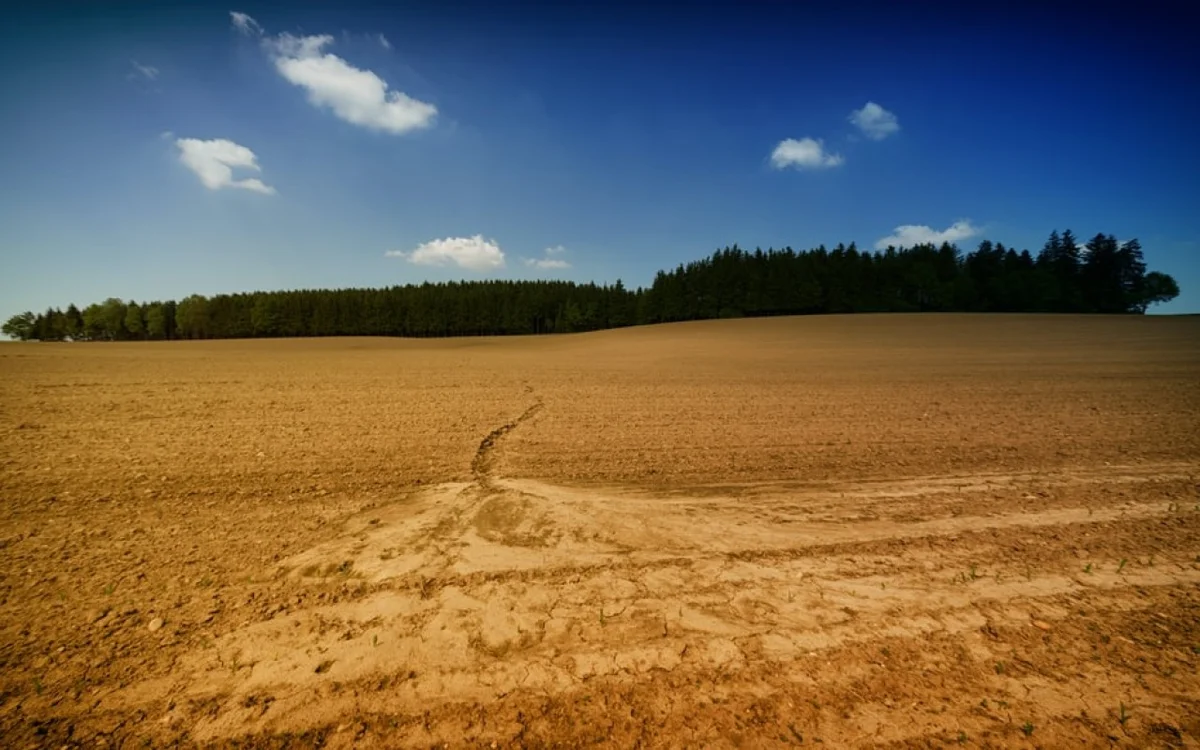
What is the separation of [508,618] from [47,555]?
5.62 metres

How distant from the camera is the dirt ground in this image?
3160 mm

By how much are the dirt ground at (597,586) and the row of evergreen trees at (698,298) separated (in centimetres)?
7175

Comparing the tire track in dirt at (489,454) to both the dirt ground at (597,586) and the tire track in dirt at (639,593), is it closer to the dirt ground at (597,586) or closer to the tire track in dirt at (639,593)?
the dirt ground at (597,586)

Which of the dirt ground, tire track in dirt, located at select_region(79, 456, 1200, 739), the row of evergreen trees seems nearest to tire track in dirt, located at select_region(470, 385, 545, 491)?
the dirt ground

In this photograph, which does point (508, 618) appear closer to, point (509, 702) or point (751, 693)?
point (509, 702)

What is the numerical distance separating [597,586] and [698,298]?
82921mm

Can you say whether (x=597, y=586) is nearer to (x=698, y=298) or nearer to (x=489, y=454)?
(x=489, y=454)

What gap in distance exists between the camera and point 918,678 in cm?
344

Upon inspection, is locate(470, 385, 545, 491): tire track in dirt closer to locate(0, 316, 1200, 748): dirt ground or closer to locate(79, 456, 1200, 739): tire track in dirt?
locate(0, 316, 1200, 748): dirt ground

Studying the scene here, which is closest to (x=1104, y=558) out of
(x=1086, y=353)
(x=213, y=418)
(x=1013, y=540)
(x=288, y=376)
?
(x=1013, y=540)

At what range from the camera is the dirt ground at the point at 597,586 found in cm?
316

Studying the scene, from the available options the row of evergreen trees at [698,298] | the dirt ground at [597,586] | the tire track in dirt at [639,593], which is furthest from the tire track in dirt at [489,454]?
the row of evergreen trees at [698,298]

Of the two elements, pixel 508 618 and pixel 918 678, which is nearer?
pixel 918 678

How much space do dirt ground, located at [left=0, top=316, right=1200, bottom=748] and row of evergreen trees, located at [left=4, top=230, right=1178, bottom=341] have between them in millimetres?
71748
